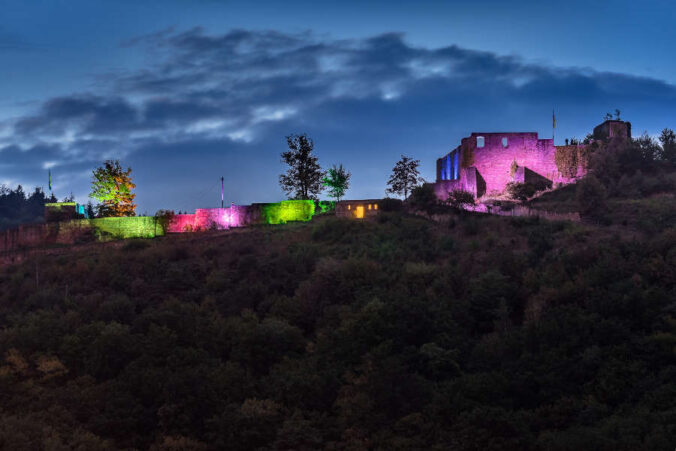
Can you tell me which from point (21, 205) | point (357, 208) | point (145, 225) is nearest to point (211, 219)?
point (145, 225)

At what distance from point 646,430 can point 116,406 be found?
55.0ft

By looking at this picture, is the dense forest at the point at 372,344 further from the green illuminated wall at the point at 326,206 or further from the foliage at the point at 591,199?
the green illuminated wall at the point at 326,206

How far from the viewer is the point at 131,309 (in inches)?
1384

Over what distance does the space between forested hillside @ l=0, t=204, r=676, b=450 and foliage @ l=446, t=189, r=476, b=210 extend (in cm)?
813

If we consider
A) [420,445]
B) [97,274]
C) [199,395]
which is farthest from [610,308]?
[97,274]

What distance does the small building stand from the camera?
172 ft

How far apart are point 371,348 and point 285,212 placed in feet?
94.6

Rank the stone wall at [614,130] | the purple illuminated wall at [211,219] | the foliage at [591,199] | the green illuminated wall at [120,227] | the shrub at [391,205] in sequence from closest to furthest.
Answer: the foliage at [591,199], the shrub at [391,205], the green illuminated wall at [120,227], the purple illuminated wall at [211,219], the stone wall at [614,130]

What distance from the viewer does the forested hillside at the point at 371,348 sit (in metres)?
21.5

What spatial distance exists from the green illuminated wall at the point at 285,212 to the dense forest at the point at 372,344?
38.2 feet

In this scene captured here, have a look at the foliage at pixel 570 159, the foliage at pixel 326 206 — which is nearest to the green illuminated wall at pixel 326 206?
the foliage at pixel 326 206

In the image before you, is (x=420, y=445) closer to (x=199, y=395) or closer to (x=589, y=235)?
(x=199, y=395)

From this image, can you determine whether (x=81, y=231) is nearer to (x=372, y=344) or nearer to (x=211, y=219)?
(x=211, y=219)

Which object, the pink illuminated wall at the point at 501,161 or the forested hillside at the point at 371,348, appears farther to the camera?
the pink illuminated wall at the point at 501,161
